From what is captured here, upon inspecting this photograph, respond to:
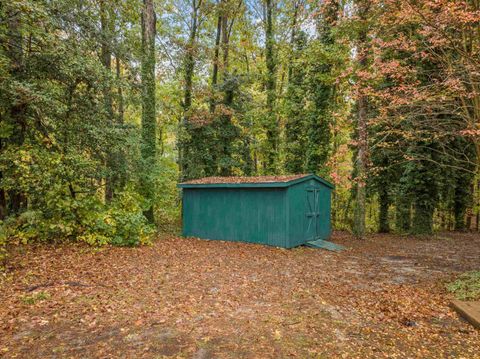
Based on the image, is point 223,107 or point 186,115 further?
point 186,115

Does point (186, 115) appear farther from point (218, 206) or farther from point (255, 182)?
point (255, 182)

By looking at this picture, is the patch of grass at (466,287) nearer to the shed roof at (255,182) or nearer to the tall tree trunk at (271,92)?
the shed roof at (255,182)

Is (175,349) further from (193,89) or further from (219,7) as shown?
(219,7)

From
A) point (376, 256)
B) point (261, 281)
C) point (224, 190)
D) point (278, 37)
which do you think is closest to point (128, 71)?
point (224, 190)

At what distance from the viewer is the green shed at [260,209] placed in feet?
32.0

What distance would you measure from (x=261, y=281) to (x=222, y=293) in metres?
1.07

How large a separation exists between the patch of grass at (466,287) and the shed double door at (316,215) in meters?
4.85

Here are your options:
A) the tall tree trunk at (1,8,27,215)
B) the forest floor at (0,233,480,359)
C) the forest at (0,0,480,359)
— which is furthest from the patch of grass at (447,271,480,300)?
the tall tree trunk at (1,8,27,215)

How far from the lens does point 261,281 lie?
6184mm

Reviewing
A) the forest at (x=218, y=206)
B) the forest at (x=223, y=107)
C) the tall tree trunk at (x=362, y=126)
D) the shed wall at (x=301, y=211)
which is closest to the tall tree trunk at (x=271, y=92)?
the forest at (x=223, y=107)

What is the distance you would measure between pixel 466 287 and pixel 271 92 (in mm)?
12594

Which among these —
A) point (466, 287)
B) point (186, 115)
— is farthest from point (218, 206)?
point (466, 287)

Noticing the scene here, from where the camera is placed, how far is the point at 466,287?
553 cm

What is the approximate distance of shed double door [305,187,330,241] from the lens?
10633mm
